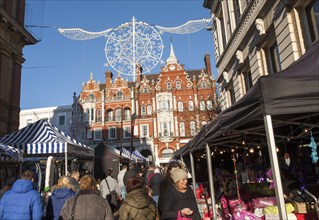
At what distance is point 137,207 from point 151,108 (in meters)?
43.2

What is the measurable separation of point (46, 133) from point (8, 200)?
6.50m

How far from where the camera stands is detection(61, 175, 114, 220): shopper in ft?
11.7

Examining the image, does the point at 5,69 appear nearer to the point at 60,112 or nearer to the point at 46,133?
the point at 46,133

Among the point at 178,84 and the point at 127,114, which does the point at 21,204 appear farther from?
the point at 178,84

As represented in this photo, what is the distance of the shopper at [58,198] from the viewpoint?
14.8ft

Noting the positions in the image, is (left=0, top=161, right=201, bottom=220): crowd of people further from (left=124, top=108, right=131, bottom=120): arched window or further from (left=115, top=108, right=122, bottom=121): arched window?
(left=115, top=108, right=122, bottom=121): arched window

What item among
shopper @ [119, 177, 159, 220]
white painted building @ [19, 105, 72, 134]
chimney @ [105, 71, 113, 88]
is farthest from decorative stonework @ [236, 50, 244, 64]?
white painted building @ [19, 105, 72, 134]

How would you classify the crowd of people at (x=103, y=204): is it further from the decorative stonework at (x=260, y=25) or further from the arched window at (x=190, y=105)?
the arched window at (x=190, y=105)

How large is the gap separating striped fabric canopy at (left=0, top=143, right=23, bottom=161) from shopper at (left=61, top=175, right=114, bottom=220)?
217 inches

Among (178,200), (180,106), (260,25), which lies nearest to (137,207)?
(178,200)

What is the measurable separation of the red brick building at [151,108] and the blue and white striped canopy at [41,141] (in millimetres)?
33358

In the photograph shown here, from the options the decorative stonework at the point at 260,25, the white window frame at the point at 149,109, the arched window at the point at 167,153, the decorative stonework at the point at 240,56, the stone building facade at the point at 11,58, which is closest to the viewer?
the decorative stonework at the point at 260,25

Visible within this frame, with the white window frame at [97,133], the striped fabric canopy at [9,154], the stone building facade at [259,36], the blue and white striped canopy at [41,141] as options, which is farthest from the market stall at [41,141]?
the white window frame at [97,133]

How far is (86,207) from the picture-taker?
11.8ft
